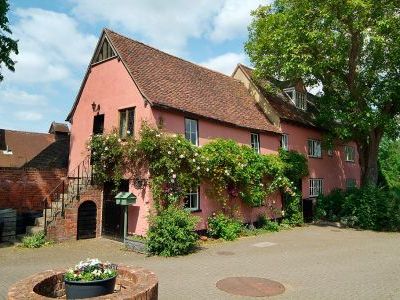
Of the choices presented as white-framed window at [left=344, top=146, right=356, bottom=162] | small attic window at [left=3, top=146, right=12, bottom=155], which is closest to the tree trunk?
white-framed window at [left=344, top=146, right=356, bottom=162]

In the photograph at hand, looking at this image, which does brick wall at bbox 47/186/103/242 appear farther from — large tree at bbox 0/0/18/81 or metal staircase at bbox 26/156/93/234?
large tree at bbox 0/0/18/81

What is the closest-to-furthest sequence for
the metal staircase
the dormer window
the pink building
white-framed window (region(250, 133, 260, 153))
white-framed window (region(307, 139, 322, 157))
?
the metal staircase → the pink building → white-framed window (region(250, 133, 260, 153)) → white-framed window (region(307, 139, 322, 157)) → the dormer window

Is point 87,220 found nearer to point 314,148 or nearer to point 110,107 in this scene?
point 110,107

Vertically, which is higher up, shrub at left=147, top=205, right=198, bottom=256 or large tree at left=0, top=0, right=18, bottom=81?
large tree at left=0, top=0, right=18, bottom=81

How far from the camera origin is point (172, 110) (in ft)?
54.7

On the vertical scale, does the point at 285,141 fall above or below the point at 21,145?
below

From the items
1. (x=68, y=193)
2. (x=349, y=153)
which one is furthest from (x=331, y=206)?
(x=68, y=193)

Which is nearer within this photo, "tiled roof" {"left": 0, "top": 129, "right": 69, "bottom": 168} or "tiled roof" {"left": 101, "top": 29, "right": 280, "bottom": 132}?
"tiled roof" {"left": 101, "top": 29, "right": 280, "bottom": 132}

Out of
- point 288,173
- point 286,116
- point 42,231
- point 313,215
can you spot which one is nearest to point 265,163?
point 288,173

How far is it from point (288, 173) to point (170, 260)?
1126 cm

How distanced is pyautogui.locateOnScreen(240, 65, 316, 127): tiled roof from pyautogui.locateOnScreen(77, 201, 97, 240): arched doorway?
464 inches

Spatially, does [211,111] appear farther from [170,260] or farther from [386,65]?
[386,65]

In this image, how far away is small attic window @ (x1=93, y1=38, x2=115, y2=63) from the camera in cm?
1875

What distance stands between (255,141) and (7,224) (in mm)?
12505
